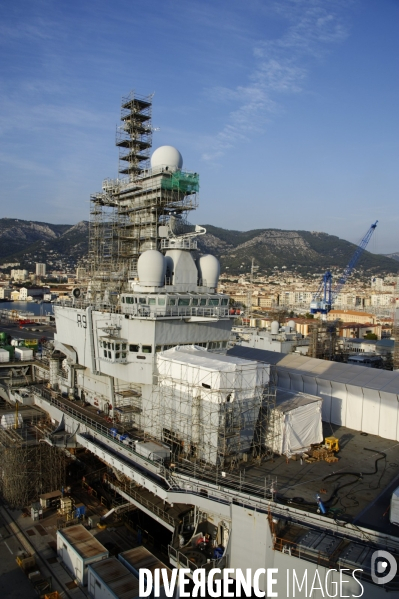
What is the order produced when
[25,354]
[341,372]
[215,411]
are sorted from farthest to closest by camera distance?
[25,354] → [341,372] → [215,411]

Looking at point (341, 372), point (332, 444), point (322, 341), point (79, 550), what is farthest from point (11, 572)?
point (322, 341)

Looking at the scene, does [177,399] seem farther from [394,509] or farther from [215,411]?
[394,509]

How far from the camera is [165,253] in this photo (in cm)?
2592

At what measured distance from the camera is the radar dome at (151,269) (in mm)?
23266

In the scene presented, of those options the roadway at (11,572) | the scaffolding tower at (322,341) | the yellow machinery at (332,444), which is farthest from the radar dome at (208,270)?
the scaffolding tower at (322,341)

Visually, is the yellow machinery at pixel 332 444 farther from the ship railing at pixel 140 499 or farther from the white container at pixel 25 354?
the white container at pixel 25 354

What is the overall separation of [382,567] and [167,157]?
23.6 m

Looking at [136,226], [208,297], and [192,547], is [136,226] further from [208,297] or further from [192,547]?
[192,547]

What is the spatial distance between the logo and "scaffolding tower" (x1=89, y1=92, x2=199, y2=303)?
17855 millimetres

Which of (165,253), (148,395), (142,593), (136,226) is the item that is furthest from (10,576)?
(136,226)

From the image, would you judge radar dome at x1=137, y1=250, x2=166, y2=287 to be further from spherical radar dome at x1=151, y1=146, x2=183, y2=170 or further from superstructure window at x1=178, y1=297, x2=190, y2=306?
spherical radar dome at x1=151, y1=146, x2=183, y2=170

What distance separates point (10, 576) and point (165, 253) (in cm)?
1670

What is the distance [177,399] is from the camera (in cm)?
1931

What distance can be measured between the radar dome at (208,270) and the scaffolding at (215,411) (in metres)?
7.12
